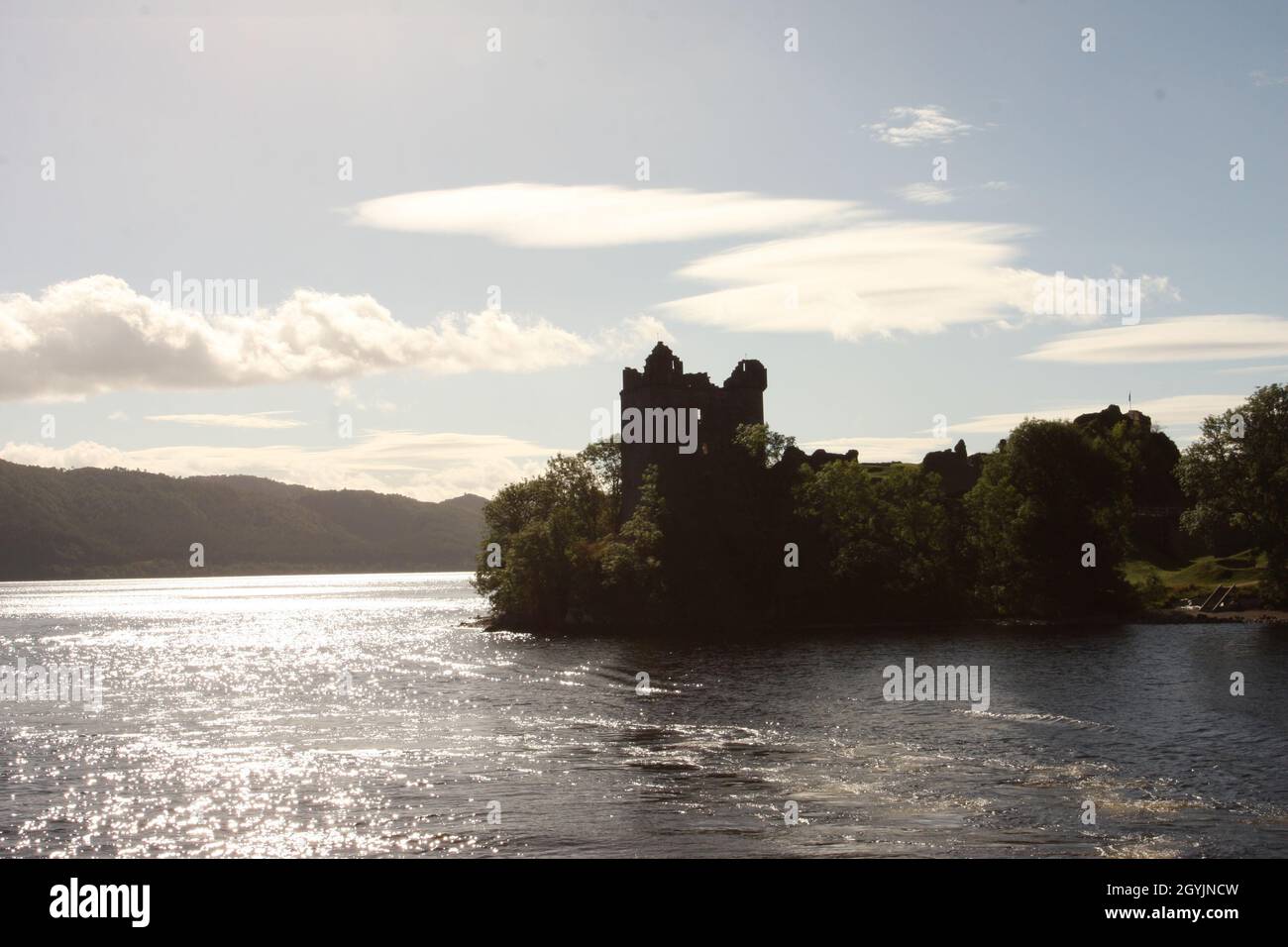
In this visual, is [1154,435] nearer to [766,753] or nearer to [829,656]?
[829,656]

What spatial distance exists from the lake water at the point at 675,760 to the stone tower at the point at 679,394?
52263mm

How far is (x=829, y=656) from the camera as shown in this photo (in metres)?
87.7

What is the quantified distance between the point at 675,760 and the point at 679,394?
98.4 m

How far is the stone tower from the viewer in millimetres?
141000

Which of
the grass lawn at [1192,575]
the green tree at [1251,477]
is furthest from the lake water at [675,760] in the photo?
the grass lawn at [1192,575]

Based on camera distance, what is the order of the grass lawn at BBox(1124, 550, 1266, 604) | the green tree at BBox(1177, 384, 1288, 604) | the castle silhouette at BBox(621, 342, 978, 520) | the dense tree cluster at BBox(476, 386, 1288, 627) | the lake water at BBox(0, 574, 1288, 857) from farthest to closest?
the castle silhouette at BBox(621, 342, 978, 520) → the grass lawn at BBox(1124, 550, 1266, 604) → the dense tree cluster at BBox(476, 386, 1288, 627) → the green tree at BBox(1177, 384, 1288, 604) → the lake water at BBox(0, 574, 1288, 857)

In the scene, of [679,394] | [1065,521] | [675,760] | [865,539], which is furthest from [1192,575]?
[675,760]

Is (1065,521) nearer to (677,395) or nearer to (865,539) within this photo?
(865,539)

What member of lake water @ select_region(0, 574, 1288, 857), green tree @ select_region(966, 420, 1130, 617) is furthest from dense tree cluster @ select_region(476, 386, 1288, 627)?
lake water @ select_region(0, 574, 1288, 857)

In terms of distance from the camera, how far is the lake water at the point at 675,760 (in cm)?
3278

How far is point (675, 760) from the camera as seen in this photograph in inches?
1796

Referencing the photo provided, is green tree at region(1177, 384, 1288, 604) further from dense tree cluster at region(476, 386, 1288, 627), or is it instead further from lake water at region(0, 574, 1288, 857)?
lake water at region(0, 574, 1288, 857)

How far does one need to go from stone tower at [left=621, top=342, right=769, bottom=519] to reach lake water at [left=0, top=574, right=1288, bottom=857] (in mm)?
52263
